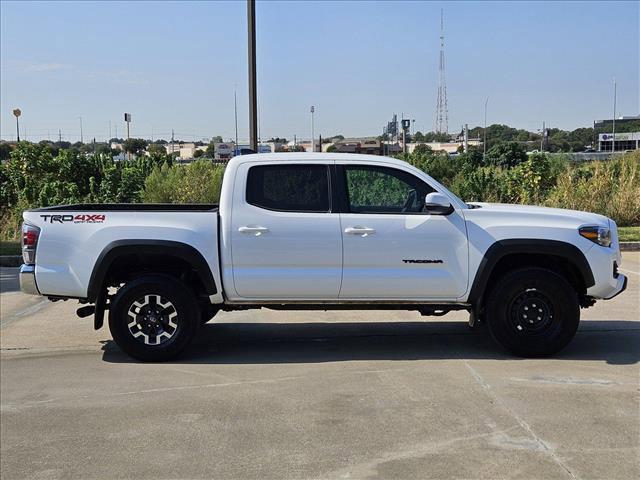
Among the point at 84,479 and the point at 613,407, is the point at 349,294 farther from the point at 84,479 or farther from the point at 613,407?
the point at 84,479

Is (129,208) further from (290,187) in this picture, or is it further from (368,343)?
(368,343)

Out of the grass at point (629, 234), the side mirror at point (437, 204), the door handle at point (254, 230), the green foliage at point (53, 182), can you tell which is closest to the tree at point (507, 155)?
the grass at point (629, 234)

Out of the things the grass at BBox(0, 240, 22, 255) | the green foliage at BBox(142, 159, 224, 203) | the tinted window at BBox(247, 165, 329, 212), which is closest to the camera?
the tinted window at BBox(247, 165, 329, 212)

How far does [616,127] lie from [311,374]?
49.1 metres

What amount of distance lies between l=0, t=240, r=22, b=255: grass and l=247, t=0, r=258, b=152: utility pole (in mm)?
5161

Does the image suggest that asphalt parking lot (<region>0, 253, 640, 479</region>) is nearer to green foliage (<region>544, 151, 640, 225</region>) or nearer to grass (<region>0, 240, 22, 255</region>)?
grass (<region>0, 240, 22, 255</region>)

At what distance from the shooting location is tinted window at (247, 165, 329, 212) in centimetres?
620

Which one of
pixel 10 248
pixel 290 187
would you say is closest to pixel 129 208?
pixel 290 187

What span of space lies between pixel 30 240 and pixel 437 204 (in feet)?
12.3

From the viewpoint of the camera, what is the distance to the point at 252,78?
536 inches

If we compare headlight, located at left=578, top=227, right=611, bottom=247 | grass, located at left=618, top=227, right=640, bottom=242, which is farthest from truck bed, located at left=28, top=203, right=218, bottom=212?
grass, located at left=618, top=227, right=640, bottom=242

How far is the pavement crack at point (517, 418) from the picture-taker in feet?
13.2

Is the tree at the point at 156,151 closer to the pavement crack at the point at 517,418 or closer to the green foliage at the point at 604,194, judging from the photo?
the green foliage at the point at 604,194

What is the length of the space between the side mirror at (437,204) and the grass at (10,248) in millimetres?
9667
